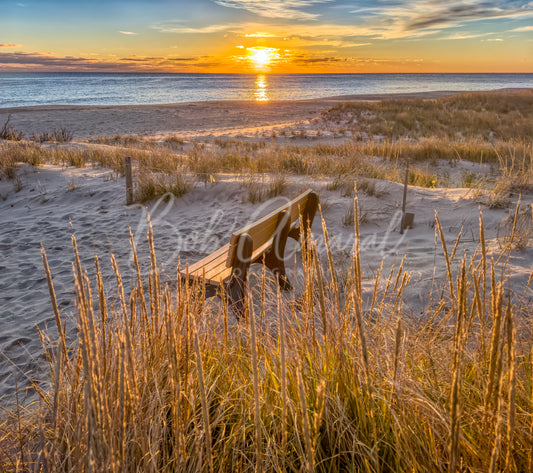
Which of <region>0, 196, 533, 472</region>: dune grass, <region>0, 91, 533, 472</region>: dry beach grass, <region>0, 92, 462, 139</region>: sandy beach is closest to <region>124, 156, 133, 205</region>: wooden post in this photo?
<region>0, 91, 533, 472</region>: dry beach grass

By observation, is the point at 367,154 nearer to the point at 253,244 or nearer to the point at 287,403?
the point at 253,244

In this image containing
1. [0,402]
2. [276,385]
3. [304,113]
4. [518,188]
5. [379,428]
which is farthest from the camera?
[304,113]

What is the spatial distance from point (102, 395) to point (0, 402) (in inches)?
86.6

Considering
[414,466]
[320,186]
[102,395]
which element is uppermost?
[102,395]

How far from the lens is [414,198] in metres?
6.77

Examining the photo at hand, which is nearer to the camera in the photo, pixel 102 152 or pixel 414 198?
pixel 414 198

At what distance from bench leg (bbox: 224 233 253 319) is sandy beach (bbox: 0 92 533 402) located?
0.92m

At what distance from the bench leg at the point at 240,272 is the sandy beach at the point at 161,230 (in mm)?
919

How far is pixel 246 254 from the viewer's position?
3.02 m

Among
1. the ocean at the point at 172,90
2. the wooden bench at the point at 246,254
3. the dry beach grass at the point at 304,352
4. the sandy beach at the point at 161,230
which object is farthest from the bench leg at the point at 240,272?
the ocean at the point at 172,90

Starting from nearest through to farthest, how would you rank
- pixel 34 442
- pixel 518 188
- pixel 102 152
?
pixel 34 442 → pixel 518 188 → pixel 102 152

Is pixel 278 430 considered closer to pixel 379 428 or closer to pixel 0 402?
pixel 379 428

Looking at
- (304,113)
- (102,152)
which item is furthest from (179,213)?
(304,113)

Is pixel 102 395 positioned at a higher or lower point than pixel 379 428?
higher
